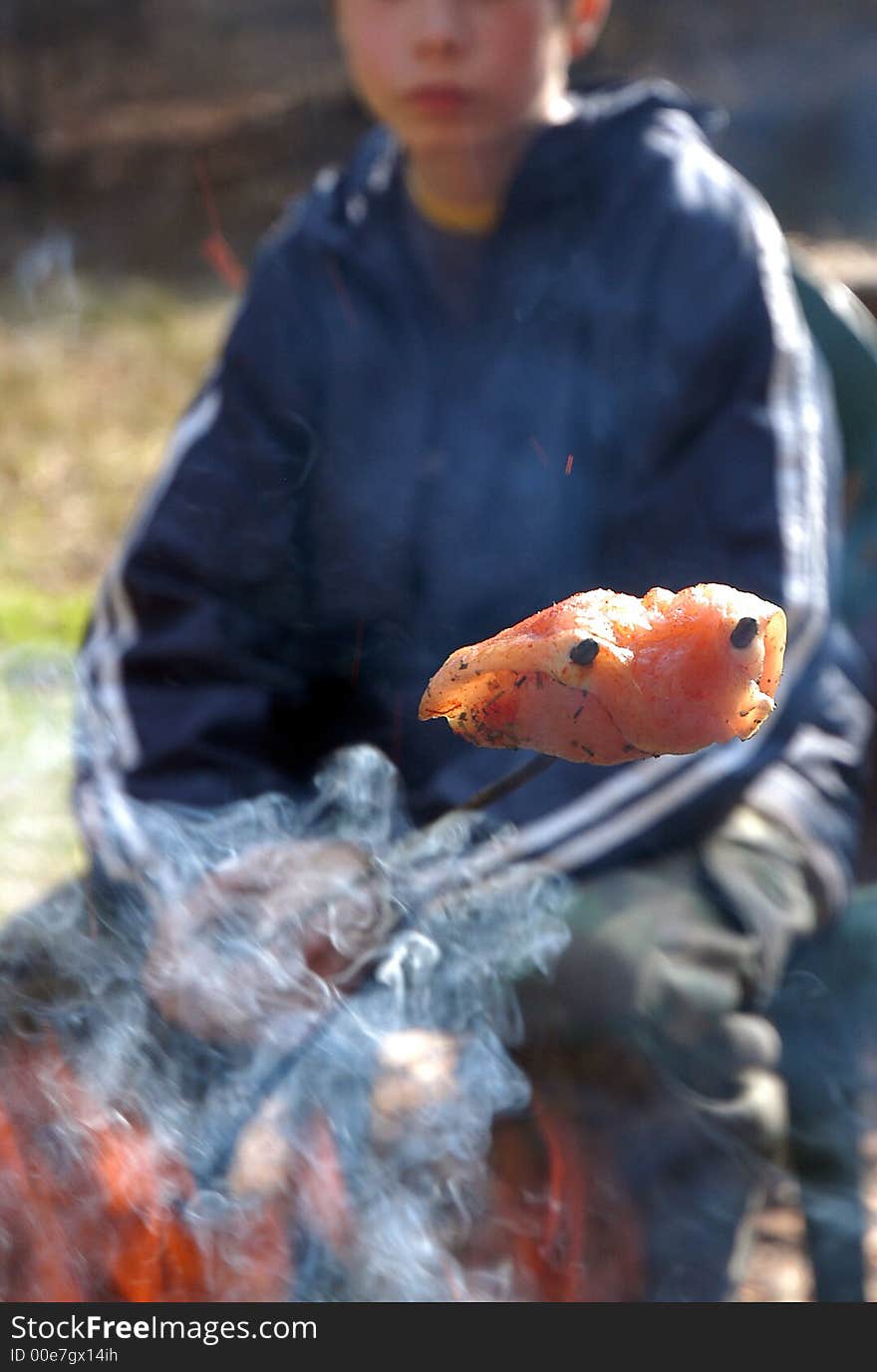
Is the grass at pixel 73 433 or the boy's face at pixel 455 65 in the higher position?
the boy's face at pixel 455 65

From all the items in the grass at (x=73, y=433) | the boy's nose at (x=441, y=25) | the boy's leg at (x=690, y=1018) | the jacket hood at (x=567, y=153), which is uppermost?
the boy's nose at (x=441, y=25)

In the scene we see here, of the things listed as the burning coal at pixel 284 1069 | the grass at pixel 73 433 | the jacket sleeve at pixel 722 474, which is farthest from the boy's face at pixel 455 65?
the grass at pixel 73 433

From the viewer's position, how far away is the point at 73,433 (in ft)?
7.15

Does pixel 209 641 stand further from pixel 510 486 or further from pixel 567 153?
Result: pixel 567 153

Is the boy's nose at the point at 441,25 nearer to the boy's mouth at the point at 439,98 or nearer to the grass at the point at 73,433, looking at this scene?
the boy's mouth at the point at 439,98

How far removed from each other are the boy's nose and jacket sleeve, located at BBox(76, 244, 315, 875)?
0.20m

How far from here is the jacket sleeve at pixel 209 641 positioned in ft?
2.24

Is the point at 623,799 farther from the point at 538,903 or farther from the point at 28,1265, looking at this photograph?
the point at 28,1265

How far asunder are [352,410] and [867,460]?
0.43 meters

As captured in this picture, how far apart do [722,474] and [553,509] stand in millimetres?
98

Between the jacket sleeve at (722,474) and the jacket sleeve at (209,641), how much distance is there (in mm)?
177

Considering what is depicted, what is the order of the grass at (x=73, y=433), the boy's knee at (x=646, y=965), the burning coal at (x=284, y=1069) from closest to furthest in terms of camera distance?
1. the burning coal at (x=284, y=1069)
2. the boy's knee at (x=646, y=965)
3. the grass at (x=73, y=433)

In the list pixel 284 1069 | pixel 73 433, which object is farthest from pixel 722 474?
pixel 73 433

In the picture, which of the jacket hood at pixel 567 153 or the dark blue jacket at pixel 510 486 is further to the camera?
the jacket hood at pixel 567 153
